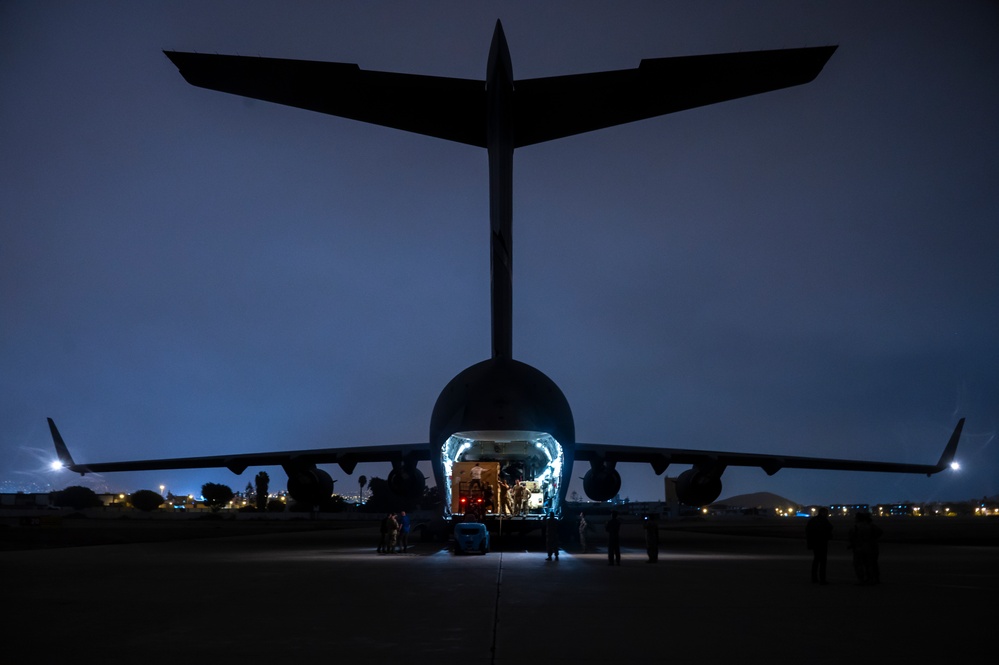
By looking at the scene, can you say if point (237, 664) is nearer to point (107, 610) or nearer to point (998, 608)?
point (107, 610)

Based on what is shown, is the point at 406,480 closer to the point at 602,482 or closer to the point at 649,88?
the point at 602,482

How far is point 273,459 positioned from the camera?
31.1 m

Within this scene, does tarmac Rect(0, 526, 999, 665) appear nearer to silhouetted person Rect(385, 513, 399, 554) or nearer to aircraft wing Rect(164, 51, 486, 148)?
silhouetted person Rect(385, 513, 399, 554)

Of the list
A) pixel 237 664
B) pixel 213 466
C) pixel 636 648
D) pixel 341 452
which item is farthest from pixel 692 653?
pixel 213 466

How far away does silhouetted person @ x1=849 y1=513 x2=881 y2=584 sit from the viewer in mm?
13727

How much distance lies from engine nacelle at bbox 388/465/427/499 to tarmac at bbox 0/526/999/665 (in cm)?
1125

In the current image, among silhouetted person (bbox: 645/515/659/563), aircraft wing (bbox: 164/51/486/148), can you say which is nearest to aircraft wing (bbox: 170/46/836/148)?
aircraft wing (bbox: 164/51/486/148)

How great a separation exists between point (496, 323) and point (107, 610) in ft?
51.1

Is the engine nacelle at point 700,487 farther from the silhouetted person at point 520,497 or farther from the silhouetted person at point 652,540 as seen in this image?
the silhouetted person at point 652,540

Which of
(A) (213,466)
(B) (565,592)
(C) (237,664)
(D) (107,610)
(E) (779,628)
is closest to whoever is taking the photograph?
(C) (237,664)

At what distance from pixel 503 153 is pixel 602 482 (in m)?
12.3

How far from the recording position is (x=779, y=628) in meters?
8.70

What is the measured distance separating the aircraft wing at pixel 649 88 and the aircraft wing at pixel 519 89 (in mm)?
23

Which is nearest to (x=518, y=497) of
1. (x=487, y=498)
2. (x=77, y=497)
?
(x=487, y=498)
